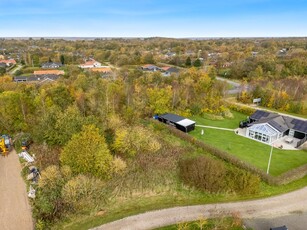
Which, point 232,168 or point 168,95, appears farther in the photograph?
point 168,95

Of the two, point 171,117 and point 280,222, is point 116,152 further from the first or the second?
point 280,222

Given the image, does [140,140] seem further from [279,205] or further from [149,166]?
[279,205]

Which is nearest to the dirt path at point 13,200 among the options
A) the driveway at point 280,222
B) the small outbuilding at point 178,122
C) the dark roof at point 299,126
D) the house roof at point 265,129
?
the driveway at point 280,222

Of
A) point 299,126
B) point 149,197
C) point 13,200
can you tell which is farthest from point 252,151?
point 13,200

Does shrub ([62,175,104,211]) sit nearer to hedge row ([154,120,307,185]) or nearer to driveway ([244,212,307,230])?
driveway ([244,212,307,230])

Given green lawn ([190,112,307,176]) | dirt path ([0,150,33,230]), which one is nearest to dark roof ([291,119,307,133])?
green lawn ([190,112,307,176])

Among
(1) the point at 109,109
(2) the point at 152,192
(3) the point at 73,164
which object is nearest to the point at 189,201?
(2) the point at 152,192
